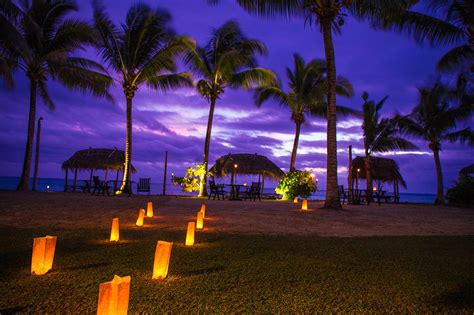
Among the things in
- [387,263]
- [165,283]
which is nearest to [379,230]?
[387,263]

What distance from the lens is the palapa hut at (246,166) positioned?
2319cm

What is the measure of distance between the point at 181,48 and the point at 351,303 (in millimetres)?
14986

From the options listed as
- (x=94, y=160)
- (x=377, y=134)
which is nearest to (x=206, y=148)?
(x=94, y=160)

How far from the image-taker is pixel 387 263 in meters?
→ 3.57

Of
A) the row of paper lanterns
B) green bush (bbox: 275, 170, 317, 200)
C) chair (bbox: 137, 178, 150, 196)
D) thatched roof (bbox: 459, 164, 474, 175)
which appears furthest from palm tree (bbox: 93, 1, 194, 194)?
thatched roof (bbox: 459, 164, 474, 175)

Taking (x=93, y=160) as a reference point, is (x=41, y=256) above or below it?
below

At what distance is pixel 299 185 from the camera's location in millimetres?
16312

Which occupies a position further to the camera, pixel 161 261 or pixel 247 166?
pixel 247 166

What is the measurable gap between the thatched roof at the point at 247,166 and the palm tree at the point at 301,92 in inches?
154

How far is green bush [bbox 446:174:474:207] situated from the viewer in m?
17.2

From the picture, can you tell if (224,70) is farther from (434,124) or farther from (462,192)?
(462,192)

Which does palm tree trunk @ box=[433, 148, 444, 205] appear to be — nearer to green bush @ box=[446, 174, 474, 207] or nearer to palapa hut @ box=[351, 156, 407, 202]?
green bush @ box=[446, 174, 474, 207]

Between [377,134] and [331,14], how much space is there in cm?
1425

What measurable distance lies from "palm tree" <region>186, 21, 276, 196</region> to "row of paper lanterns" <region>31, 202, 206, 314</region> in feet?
41.8
